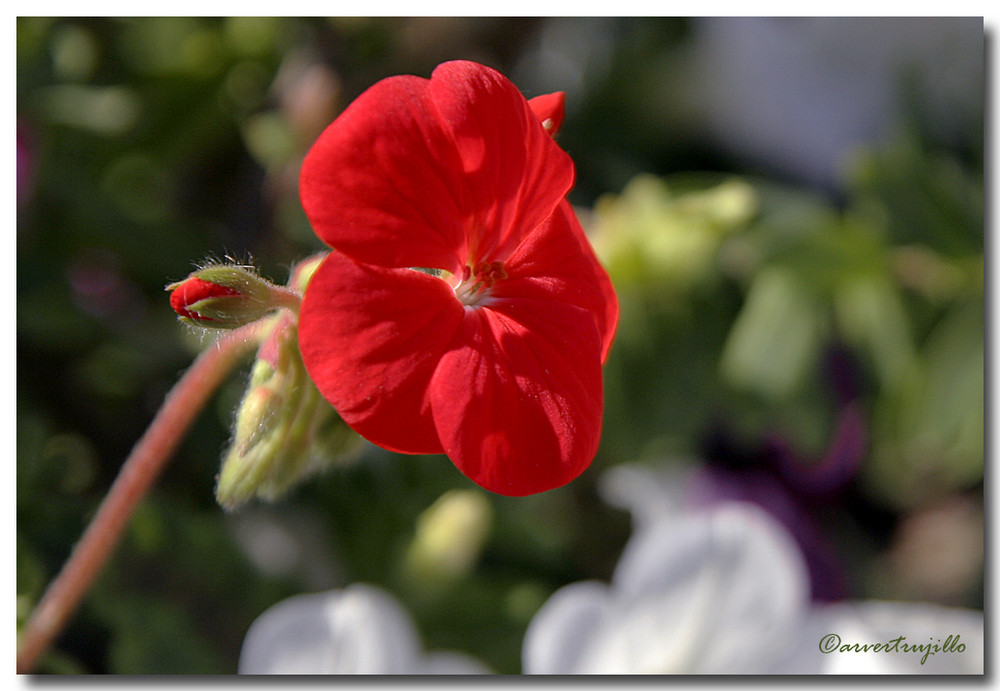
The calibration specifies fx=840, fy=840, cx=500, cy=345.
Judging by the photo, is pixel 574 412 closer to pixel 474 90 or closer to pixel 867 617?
pixel 474 90

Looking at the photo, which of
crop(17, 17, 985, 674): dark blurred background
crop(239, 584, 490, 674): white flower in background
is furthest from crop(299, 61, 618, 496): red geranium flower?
crop(17, 17, 985, 674): dark blurred background

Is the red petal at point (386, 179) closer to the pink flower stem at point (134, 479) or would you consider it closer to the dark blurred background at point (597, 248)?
the pink flower stem at point (134, 479)

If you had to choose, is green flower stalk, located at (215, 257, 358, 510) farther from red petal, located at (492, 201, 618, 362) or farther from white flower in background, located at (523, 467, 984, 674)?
white flower in background, located at (523, 467, 984, 674)

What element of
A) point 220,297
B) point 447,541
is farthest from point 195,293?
point 447,541

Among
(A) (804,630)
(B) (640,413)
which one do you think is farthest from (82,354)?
(A) (804,630)

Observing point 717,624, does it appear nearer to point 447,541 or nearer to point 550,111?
point 447,541
